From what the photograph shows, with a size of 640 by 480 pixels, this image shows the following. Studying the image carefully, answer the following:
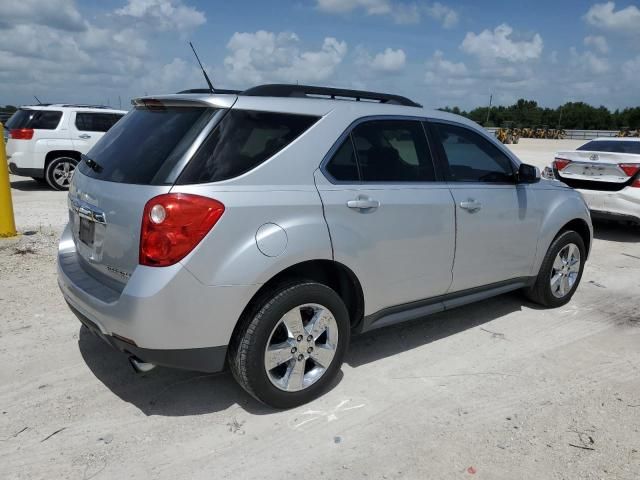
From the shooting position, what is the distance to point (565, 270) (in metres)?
5.18

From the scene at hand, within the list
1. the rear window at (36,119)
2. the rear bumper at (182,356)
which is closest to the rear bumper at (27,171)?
the rear window at (36,119)

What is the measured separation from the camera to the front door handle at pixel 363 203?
3.34 metres

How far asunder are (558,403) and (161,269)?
2527 mm

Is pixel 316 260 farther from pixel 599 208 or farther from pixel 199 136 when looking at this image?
pixel 599 208

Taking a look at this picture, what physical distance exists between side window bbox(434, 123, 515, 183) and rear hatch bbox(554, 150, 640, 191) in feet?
14.1

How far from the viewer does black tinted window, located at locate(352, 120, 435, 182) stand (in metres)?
3.55

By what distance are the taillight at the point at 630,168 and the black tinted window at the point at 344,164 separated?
5953 millimetres

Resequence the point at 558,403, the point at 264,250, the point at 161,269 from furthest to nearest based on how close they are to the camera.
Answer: the point at 558,403 < the point at 264,250 < the point at 161,269

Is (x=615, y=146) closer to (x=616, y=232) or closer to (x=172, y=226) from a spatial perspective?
(x=616, y=232)

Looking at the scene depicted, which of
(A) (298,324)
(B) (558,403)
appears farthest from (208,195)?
(B) (558,403)

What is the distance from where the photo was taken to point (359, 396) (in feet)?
11.5

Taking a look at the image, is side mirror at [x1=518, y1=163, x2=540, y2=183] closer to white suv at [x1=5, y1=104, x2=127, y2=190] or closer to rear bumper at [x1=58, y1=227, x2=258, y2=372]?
rear bumper at [x1=58, y1=227, x2=258, y2=372]

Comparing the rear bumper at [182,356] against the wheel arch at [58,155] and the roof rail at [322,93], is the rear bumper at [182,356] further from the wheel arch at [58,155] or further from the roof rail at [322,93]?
the wheel arch at [58,155]

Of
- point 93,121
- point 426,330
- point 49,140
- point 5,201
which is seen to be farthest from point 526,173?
point 93,121
